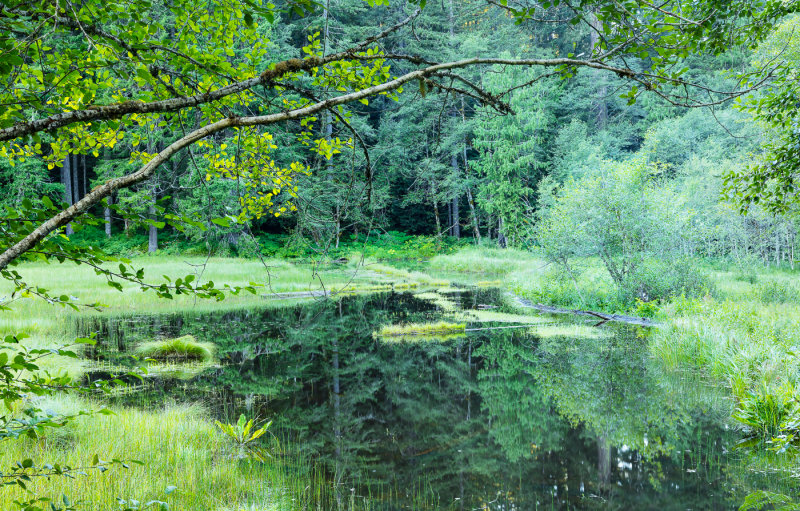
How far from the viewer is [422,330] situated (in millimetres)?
12617

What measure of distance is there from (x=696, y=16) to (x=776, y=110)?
4.35 ft

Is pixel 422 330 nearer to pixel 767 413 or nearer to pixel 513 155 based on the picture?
pixel 767 413

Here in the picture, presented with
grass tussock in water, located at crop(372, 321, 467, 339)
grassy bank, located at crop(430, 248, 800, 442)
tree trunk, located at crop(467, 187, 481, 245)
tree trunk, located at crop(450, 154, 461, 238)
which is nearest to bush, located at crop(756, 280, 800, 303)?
grassy bank, located at crop(430, 248, 800, 442)

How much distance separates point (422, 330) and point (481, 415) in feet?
17.4

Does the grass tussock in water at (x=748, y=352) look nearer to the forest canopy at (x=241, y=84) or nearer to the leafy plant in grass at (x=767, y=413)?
the leafy plant in grass at (x=767, y=413)

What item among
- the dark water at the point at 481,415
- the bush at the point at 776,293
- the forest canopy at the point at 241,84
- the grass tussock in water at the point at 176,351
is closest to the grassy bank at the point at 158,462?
the dark water at the point at 481,415

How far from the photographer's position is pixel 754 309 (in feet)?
35.7

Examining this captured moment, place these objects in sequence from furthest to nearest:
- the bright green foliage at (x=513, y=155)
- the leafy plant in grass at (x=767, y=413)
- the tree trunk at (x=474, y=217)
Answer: the tree trunk at (x=474, y=217) → the bright green foliage at (x=513, y=155) → the leafy plant in grass at (x=767, y=413)

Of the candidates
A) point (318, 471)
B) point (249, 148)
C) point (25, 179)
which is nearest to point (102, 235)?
point (25, 179)

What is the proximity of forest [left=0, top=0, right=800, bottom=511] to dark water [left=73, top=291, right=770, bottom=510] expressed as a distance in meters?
0.05

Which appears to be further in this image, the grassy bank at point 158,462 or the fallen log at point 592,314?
the fallen log at point 592,314

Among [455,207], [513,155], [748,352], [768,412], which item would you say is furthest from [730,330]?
[455,207]

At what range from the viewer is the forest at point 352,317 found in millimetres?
2109

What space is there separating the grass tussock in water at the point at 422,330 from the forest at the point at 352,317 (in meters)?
0.08
